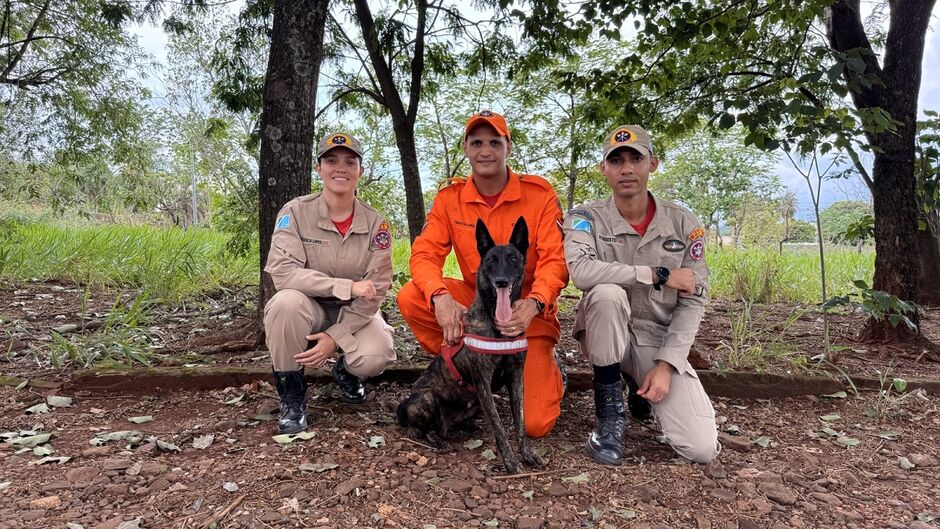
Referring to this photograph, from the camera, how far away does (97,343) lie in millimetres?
3859

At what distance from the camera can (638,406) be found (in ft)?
10.7

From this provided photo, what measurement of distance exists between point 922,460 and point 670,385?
1.28m

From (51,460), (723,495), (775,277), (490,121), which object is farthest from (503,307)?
(775,277)

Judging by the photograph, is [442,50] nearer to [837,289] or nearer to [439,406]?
[439,406]

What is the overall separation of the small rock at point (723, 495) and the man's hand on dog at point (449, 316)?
134cm

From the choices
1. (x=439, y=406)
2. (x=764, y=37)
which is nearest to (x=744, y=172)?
(x=764, y=37)

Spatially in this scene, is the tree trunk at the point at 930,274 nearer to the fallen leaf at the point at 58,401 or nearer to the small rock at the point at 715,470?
the small rock at the point at 715,470

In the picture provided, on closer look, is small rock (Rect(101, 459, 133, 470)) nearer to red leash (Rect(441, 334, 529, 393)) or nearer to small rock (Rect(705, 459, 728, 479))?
red leash (Rect(441, 334, 529, 393))

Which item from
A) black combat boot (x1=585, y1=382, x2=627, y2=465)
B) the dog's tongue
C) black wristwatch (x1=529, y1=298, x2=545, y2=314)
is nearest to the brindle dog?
the dog's tongue

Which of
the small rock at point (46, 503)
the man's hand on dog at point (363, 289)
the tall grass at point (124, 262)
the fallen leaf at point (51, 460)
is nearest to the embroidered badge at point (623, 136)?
the man's hand on dog at point (363, 289)

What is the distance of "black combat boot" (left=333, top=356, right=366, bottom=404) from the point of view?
3398 millimetres

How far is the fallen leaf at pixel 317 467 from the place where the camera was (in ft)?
8.15

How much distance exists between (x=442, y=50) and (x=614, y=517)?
510 centimetres

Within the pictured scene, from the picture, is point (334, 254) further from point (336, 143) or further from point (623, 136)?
point (623, 136)
